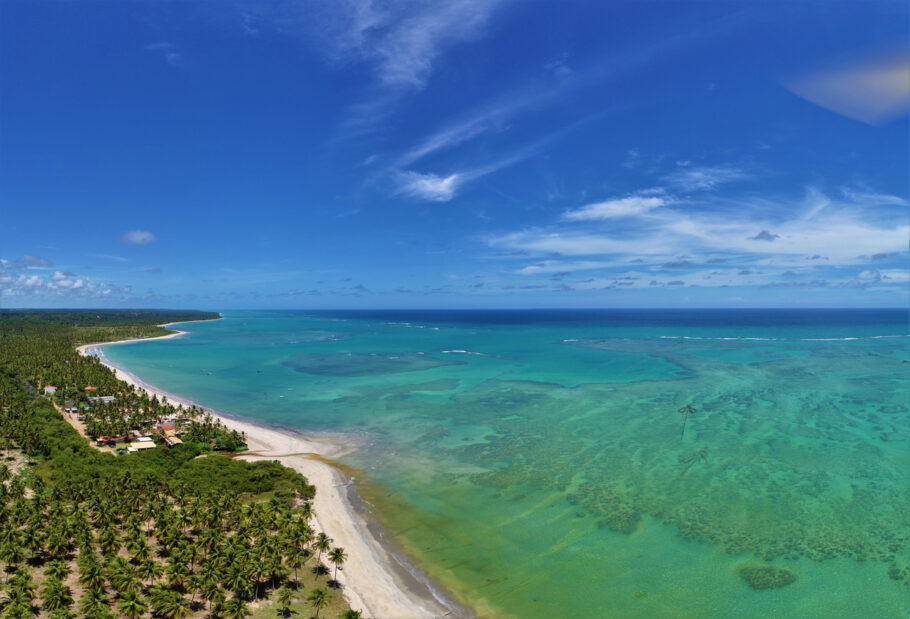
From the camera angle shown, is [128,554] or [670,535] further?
[670,535]

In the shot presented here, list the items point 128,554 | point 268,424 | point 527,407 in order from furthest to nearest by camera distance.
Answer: point 527,407, point 268,424, point 128,554

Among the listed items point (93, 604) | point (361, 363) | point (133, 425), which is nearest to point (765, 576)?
point (93, 604)

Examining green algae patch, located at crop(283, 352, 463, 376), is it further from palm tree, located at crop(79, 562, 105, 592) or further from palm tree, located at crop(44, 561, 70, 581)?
palm tree, located at crop(79, 562, 105, 592)

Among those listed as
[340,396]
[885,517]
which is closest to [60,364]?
[340,396]

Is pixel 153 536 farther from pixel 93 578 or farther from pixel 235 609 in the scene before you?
pixel 235 609

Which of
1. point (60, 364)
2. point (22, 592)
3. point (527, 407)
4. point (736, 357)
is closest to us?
point (22, 592)

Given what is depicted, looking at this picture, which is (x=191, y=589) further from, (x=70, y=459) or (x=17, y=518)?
(x=70, y=459)

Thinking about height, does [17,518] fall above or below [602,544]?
above
